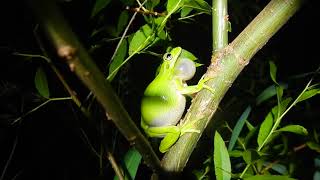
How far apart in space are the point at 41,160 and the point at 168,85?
971mm

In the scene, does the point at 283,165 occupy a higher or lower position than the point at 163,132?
lower

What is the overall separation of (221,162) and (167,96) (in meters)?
0.28

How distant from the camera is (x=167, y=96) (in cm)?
85

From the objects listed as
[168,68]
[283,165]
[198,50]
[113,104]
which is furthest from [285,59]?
[113,104]

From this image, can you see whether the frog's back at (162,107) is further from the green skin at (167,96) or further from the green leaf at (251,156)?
the green leaf at (251,156)

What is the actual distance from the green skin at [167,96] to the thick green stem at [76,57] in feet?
1.33

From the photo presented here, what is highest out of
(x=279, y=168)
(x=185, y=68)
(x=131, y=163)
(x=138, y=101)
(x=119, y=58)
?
(x=119, y=58)

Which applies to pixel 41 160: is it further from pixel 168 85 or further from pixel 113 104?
pixel 113 104

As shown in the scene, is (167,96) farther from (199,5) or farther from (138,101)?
(138,101)

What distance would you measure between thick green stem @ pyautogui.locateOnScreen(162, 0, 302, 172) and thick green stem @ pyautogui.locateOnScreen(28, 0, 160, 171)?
0.15 metres

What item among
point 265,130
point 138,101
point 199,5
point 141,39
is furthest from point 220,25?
point 138,101

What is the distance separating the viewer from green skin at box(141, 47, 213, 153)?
79 cm

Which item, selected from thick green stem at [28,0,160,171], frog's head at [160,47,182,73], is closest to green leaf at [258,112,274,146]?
frog's head at [160,47,182,73]

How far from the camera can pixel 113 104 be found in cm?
31
